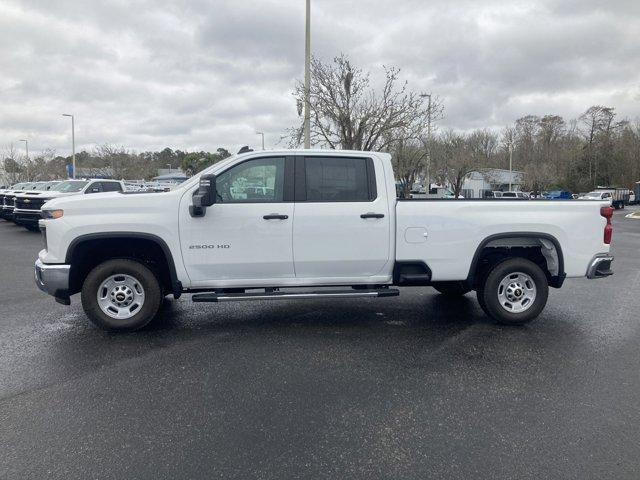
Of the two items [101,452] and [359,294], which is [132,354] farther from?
[359,294]

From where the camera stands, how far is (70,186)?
59.8 ft

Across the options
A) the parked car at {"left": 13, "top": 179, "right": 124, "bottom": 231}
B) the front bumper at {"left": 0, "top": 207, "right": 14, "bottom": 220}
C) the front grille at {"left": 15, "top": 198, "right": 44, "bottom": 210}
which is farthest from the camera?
the front bumper at {"left": 0, "top": 207, "right": 14, "bottom": 220}

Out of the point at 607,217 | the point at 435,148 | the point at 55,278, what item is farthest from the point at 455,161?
the point at 55,278

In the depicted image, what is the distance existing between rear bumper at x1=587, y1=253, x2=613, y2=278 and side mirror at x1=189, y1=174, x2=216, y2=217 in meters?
4.52

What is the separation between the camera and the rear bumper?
19.0 ft

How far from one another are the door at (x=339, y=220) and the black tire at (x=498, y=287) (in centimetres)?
138

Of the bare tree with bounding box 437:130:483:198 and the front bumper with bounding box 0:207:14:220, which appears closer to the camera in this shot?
the front bumper with bounding box 0:207:14:220

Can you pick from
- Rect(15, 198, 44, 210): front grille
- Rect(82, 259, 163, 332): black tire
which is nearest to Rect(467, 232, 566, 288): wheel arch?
Rect(82, 259, 163, 332): black tire

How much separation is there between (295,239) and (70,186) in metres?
15.8

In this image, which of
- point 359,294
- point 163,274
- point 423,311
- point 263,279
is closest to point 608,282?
point 423,311

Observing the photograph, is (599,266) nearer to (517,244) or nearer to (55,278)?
(517,244)

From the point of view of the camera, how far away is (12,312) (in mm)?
6520

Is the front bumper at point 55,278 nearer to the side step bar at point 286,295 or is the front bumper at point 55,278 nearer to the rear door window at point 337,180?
the side step bar at point 286,295

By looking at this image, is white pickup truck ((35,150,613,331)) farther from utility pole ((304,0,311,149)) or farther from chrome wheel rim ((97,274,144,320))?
utility pole ((304,0,311,149))
